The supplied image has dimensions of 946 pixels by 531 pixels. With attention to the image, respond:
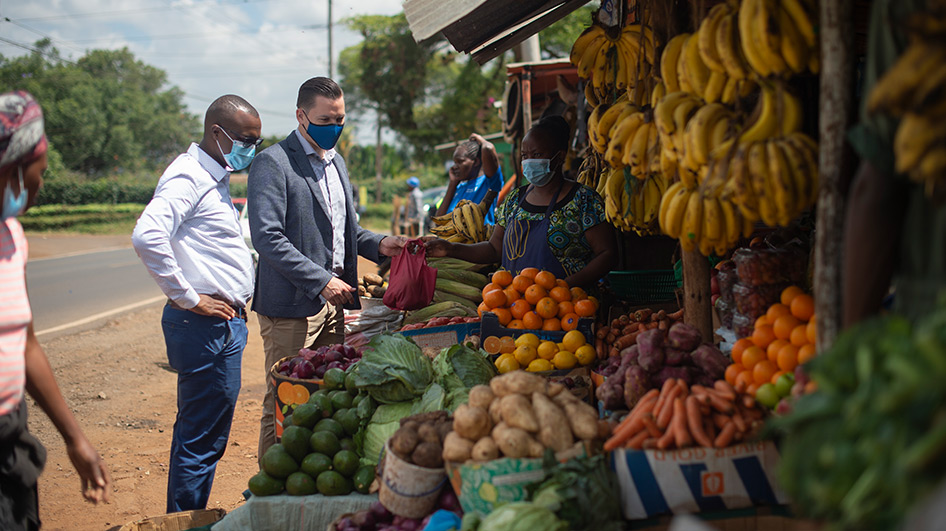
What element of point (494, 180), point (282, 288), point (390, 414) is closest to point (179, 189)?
point (282, 288)

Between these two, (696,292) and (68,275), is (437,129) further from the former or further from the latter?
(696,292)

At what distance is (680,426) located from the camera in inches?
94.3

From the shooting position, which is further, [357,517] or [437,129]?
[437,129]

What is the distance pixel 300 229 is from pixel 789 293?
2938mm

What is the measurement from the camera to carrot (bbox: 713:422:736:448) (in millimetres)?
2355

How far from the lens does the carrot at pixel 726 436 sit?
236cm

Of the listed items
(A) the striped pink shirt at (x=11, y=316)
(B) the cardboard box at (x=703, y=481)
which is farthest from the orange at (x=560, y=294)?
(A) the striped pink shirt at (x=11, y=316)

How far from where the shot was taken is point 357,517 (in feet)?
9.33

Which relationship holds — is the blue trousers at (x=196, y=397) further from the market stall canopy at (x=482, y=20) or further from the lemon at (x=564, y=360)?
the market stall canopy at (x=482, y=20)

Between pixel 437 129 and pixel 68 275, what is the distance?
1310cm

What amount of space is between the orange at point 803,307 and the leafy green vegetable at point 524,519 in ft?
3.98


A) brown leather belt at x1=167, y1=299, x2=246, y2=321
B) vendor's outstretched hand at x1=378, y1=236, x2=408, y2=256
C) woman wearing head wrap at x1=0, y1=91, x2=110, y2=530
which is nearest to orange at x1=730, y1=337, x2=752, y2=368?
vendor's outstretched hand at x1=378, y1=236, x2=408, y2=256

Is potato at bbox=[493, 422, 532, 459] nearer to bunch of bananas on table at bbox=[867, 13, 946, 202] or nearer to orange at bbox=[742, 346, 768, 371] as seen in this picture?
orange at bbox=[742, 346, 768, 371]

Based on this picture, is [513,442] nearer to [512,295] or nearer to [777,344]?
[777,344]
